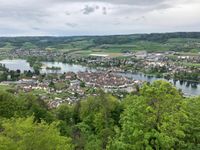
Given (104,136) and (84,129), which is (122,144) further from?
(84,129)

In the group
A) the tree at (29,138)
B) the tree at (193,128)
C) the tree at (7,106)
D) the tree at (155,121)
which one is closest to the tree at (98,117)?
the tree at (7,106)

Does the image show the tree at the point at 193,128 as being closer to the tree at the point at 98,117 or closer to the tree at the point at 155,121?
the tree at the point at 155,121

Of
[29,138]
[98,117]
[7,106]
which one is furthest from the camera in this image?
[7,106]

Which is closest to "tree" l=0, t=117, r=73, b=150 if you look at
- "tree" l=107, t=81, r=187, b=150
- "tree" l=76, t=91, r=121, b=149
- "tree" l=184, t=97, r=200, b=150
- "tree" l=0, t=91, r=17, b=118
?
"tree" l=107, t=81, r=187, b=150

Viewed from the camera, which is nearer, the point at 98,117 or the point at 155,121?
the point at 155,121

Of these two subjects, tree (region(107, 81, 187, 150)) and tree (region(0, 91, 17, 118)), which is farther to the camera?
tree (region(0, 91, 17, 118))

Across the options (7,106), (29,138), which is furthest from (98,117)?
(29,138)

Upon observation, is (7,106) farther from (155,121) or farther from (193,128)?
(155,121)

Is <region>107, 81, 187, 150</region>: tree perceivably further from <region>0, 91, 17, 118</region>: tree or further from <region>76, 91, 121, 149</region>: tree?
<region>0, 91, 17, 118</region>: tree

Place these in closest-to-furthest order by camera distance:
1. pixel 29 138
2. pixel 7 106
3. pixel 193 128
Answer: pixel 29 138 → pixel 193 128 → pixel 7 106
